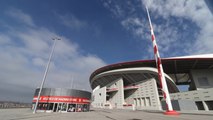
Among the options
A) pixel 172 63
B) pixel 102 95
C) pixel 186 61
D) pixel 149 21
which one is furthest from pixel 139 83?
pixel 149 21

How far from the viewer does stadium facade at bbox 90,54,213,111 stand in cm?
2978

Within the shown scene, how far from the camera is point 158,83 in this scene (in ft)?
135

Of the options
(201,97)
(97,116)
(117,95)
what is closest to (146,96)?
(117,95)

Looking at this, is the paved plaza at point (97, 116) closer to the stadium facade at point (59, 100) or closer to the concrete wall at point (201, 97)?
the stadium facade at point (59, 100)

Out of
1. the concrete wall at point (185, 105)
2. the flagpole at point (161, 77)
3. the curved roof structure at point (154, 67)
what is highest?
the curved roof structure at point (154, 67)

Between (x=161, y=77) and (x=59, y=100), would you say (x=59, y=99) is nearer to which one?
(x=59, y=100)

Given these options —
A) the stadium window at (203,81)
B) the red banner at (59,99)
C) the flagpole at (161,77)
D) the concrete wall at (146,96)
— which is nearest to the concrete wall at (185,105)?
the concrete wall at (146,96)

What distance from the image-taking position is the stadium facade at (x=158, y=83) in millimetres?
29781

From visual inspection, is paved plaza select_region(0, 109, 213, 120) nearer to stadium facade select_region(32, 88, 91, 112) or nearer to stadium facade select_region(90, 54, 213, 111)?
stadium facade select_region(32, 88, 91, 112)

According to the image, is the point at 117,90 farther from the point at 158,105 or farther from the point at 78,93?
the point at 78,93

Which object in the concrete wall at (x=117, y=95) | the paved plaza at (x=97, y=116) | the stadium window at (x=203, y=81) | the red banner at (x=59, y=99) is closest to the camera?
the paved plaza at (x=97, y=116)

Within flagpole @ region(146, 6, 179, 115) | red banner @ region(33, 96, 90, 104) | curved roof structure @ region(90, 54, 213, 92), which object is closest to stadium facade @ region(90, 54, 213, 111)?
curved roof structure @ region(90, 54, 213, 92)

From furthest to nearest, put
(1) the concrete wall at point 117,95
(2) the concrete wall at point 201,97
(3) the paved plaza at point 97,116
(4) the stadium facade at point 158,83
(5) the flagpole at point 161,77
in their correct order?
(1) the concrete wall at point 117,95, (4) the stadium facade at point 158,83, (2) the concrete wall at point 201,97, (5) the flagpole at point 161,77, (3) the paved plaza at point 97,116

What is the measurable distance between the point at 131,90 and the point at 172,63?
19.6m
